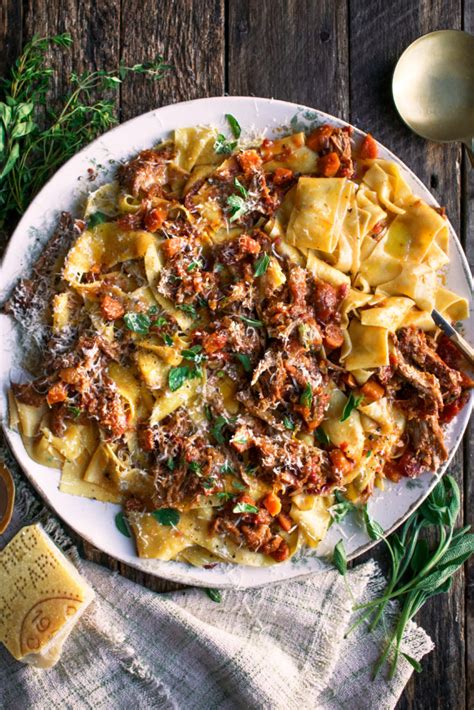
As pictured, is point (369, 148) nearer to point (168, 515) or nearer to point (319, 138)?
point (319, 138)

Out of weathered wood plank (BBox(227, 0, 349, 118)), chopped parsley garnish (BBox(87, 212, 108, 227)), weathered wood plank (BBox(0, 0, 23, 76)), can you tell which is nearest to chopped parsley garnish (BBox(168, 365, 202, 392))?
chopped parsley garnish (BBox(87, 212, 108, 227))

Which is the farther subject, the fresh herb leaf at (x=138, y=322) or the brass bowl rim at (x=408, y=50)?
the brass bowl rim at (x=408, y=50)

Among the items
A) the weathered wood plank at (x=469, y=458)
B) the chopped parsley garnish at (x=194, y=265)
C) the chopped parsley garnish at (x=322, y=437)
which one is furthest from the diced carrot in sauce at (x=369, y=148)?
the chopped parsley garnish at (x=322, y=437)

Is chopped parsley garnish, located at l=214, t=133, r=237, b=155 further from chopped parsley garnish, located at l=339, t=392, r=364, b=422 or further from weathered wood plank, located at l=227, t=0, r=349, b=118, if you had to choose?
chopped parsley garnish, located at l=339, t=392, r=364, b=422

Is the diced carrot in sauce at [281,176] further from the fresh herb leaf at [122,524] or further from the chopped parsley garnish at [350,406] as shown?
the fresh herb leaf at [122,524]

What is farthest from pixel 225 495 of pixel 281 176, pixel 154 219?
pixel 281 176

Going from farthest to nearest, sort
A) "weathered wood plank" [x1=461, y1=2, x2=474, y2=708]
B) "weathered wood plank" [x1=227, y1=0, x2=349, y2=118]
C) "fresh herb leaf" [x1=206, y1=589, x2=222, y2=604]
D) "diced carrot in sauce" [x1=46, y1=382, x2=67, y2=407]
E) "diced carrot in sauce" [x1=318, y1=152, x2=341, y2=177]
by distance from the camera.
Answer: "weathered wood plank" [x1=461, y1=2, x2=474, y2=708] → "weathered wood plank" [x1=227, y1=0, x2=349, y2=118] → "fresh herb leaf" [x1=206, y1=589, x2=222, y2=604] → "diced carrot in sauce" [x1=318, y1=152, x2=341, y2=177] → "diced carrot in sauce" [x1=46, y1=382, x2=67, y2=407]

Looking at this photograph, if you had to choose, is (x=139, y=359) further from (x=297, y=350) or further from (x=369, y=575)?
(x=369, y=575)
